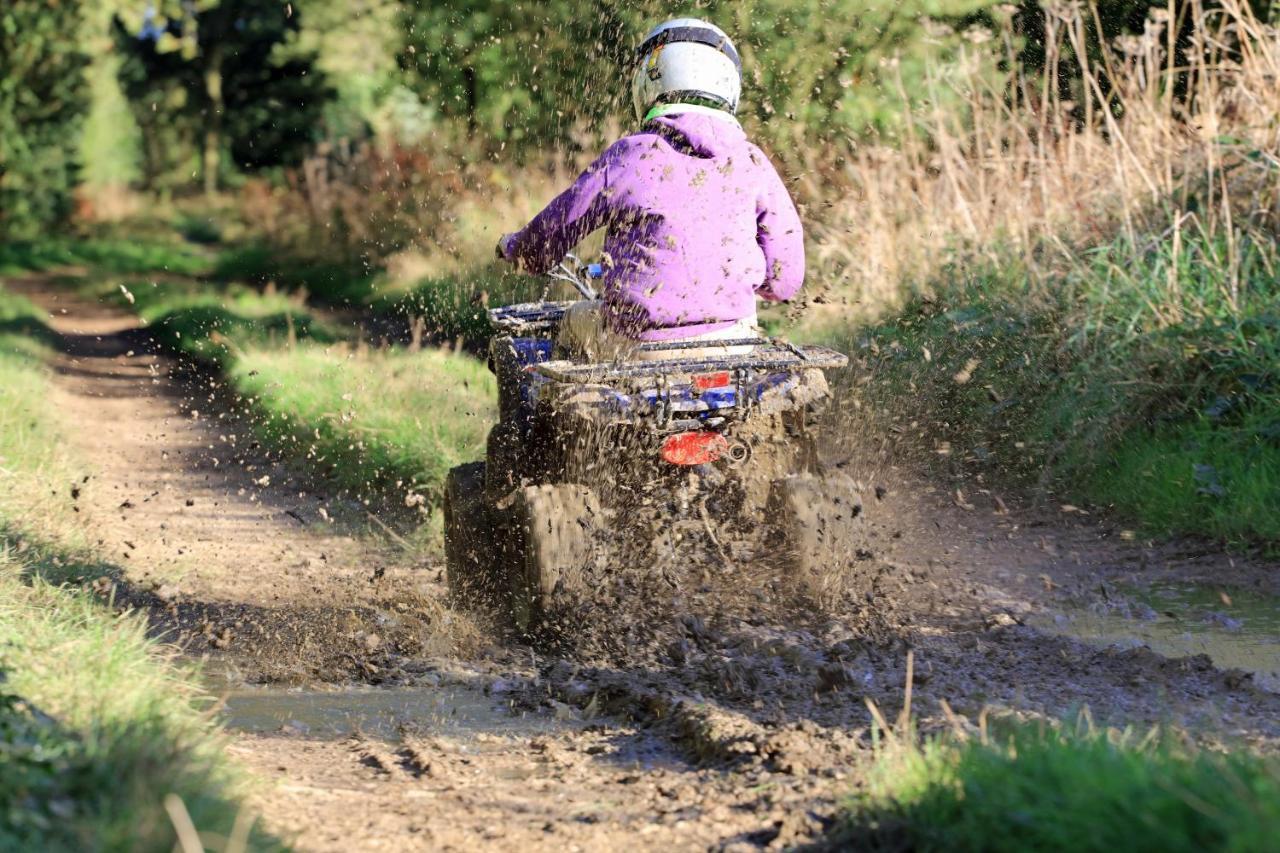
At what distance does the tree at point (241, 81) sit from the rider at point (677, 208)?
2523 cm

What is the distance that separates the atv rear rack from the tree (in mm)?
25818

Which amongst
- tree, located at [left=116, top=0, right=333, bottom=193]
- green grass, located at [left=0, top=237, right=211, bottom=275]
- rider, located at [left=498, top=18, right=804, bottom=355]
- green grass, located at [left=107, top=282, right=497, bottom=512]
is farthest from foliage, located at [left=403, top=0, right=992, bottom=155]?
tree, located at [left=116, top=0, right=333, bottom=193]

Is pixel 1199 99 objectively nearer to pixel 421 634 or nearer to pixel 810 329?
pixel 810 329

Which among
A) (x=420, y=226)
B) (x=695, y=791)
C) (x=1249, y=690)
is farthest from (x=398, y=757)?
(x=420, y=226)

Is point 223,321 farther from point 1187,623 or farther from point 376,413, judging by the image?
point 1187,623

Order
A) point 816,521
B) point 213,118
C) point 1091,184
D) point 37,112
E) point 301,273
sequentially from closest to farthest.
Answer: point 816,521 → point 1091,184 → point 301,273 → point 37,112 → point 213,118

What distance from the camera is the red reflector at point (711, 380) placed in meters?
5.05

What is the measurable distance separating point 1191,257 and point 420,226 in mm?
11268

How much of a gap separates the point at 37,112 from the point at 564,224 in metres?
24.9

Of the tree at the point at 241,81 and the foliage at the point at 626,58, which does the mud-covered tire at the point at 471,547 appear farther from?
Answer: the tree at the point at 241,81

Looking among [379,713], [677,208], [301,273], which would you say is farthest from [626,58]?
[379,713]

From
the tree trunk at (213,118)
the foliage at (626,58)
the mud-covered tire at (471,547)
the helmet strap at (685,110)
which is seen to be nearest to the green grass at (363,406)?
the mud-covered tire at (471,547)

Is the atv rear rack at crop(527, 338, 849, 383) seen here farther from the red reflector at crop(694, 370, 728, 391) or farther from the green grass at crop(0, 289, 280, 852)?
the green grass at crop(0, 289, 280, 852)

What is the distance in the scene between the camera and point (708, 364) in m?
4.95
